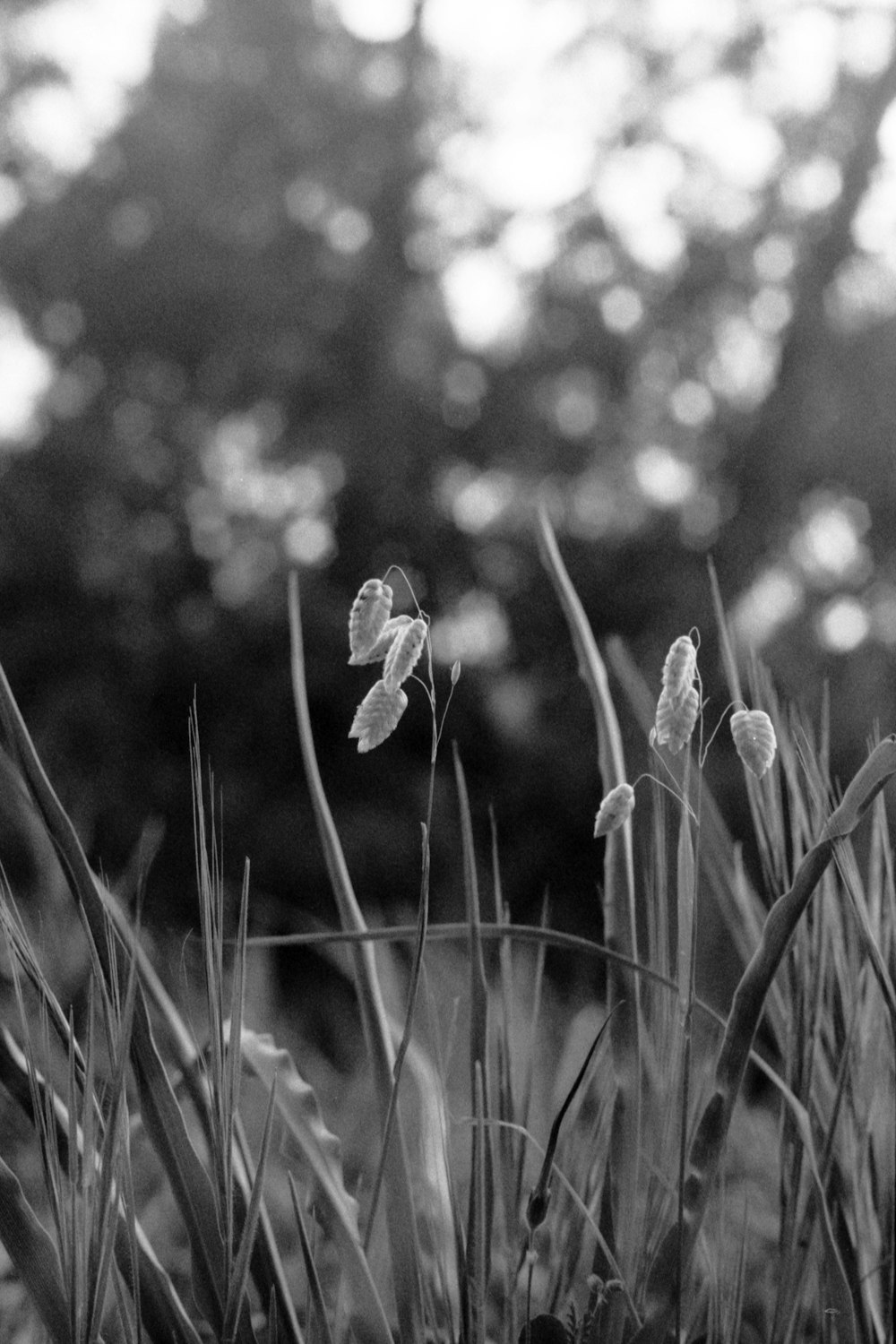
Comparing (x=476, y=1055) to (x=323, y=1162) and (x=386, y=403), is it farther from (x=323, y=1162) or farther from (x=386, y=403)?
(x=386, y=403)

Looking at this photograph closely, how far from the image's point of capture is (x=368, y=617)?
1.31 feet

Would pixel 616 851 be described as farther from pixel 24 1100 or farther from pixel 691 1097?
pixel 24 1100

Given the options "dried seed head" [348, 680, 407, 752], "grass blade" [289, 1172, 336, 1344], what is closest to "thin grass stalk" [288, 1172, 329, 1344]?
"grass blade" [289, 1172, 336, 1344]

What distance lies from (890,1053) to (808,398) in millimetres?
3448

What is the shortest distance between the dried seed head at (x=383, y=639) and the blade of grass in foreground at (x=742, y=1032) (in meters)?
0.13

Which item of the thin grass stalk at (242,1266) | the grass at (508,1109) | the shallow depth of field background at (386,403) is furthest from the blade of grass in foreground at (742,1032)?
the shallow depth of field background at (386,403)

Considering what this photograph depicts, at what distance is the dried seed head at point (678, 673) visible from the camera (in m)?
0.37

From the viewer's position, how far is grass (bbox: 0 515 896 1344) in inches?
13.6

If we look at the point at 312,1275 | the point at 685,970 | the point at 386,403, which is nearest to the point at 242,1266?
the point at 312,1275

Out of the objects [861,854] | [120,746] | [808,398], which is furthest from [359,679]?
[861,854]

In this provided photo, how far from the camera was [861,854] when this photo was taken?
0.89 meters

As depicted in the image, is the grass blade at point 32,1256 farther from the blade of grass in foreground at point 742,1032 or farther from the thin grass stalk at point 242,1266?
the blade of grass in foreground at point 742,1032

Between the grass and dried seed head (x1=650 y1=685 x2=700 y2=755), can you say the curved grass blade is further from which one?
dried seed head (x1=650 y1=685 x2=700 y2=755)

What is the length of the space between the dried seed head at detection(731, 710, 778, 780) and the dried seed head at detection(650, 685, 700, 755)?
0.5 inches
